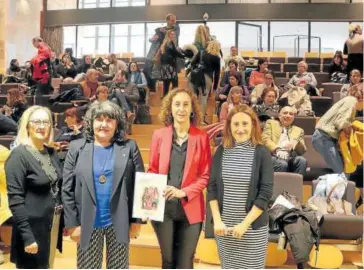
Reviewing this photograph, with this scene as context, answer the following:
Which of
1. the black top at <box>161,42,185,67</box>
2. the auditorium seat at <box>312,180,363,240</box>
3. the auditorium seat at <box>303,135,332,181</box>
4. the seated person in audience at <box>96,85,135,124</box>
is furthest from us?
the black top at <box>161,42,185,67</box>

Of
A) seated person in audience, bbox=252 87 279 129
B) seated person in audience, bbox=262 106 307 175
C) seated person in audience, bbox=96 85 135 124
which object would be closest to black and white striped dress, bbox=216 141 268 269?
seated person in audience, bbox=262 106 307 175

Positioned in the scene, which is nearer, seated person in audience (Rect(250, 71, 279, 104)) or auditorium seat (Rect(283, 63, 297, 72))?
seated person in audience (Rect(250, 71, 279, 104))

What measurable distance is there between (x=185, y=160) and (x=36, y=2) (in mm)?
17270

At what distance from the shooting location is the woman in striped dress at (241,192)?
10.2 feet

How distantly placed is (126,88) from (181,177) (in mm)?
4992

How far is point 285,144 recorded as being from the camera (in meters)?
5.33

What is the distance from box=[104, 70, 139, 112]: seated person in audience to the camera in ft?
25.3

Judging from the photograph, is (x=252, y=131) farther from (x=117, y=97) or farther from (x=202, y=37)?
(x=202, y=37)

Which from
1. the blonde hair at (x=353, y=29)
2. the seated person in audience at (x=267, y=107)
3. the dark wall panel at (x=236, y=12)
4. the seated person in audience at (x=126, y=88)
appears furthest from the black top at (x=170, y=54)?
the dark wall panel at (x=236, y=12)

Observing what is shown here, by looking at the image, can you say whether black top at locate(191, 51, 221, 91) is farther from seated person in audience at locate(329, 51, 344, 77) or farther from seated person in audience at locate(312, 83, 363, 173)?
seated person in audience at locate(329, 51, 344, 77)

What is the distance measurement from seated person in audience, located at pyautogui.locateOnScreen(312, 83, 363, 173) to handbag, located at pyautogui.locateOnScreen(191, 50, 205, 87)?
245cm

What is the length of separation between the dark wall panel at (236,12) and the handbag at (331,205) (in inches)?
536

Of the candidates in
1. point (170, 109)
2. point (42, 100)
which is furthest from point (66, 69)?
point (170, 109)

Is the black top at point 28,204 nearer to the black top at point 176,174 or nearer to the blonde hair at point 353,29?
the black top at point 176,174
